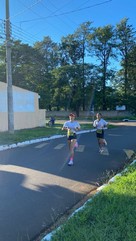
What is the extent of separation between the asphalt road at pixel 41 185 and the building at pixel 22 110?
10.9 metres

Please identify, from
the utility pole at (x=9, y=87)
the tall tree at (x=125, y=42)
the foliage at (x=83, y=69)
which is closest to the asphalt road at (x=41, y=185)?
the utility pole at (x=9, y=87)

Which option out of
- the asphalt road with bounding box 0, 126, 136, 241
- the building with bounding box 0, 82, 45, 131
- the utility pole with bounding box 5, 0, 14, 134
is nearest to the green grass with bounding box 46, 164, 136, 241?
the asphalt road with bounding box 0, 126, 136, 241

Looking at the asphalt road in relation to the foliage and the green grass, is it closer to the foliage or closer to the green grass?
the green grass

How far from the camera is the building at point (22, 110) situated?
23.5m

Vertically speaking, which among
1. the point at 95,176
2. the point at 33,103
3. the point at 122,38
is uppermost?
the point at 122,38

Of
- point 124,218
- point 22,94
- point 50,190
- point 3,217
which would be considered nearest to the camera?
point 124,218

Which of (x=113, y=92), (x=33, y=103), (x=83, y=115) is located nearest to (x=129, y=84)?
(x=113, y=92)

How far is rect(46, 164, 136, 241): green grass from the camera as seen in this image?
415 cm

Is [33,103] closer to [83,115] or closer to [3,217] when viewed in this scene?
[3,217]

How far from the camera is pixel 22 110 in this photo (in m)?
26.7

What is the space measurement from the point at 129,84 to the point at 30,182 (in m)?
61.0

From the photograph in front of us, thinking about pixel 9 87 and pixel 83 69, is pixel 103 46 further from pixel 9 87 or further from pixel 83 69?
pixel 9 87

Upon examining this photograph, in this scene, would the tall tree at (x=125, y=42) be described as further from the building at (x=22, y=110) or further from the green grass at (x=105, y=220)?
the green grass at (x=105, y=220)

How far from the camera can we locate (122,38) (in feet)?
207
